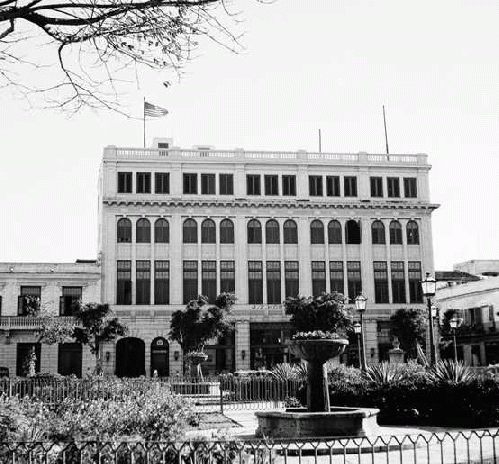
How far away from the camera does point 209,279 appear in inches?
2088

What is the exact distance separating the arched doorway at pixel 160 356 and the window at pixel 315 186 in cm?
1489

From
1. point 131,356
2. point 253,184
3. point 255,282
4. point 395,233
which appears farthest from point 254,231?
point 131,356

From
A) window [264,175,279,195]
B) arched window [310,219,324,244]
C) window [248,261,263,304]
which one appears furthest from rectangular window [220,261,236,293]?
arched window [310,219,324,244]

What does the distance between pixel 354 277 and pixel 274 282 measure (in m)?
5.83

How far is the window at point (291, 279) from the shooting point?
53781 mm

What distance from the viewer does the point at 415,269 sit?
55.8 metres

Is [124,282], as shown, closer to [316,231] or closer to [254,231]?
[254,231]

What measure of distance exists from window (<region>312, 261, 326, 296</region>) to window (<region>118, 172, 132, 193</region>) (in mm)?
13964

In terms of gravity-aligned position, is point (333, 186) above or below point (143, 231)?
above

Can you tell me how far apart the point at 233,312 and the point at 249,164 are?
10598mm

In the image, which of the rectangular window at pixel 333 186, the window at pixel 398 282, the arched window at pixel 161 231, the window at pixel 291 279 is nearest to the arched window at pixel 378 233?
the window at pixel 398 282

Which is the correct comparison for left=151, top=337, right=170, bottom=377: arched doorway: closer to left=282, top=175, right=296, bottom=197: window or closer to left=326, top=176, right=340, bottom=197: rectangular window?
left=282, top=175, right=296, bottom=197: window

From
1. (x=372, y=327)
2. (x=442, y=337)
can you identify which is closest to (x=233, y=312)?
(x=372, y=327)

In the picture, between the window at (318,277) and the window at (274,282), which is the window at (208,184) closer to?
the window at (274,282)
